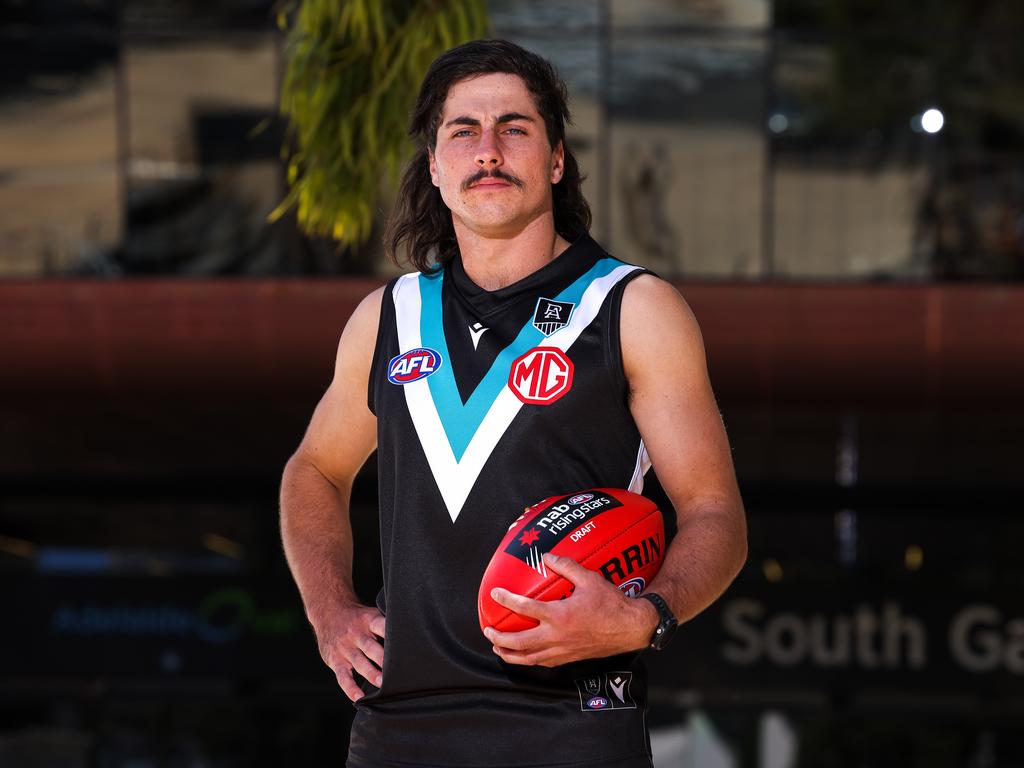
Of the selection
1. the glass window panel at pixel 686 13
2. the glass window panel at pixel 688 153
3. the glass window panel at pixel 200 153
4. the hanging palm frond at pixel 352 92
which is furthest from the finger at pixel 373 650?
the glass window panel at pixel 686 13

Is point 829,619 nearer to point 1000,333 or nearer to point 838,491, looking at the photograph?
point 838,491

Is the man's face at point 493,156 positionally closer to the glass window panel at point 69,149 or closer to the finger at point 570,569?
the finger at point 570,569

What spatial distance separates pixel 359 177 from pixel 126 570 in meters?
11.9

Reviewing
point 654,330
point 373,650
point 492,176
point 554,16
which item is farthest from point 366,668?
point 554,16

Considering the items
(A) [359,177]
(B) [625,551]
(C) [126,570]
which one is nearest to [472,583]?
(B) [625,551]

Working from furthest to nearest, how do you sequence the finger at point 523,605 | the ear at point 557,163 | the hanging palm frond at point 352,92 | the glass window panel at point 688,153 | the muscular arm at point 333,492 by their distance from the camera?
1. the glass window panel at point 688,153
2. the hanging palm frond at point 352,92
3. the ear at point 557,163
4. the muscular arm at point 333,492
5. the finger at point 523,605

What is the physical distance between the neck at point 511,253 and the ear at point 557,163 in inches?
5.8

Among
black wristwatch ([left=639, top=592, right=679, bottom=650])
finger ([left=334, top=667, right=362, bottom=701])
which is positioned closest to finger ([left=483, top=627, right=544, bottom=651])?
black wristwatch ([left=639, top=592, right=679, bottom=650])

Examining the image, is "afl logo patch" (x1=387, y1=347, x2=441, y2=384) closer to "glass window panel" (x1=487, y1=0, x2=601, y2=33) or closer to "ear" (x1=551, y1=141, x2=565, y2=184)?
"ear" (x1=551, y1=141, x2=565, y2=184)

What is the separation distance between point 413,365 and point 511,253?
32 centimetres

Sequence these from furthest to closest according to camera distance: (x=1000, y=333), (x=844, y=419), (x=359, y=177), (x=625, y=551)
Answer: (x=844, y=419) < (x=1000, y=333) < (x=359, y=177) < (x=625, y=551)

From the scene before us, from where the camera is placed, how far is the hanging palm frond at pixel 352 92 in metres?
4.92

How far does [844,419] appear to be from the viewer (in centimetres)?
1388

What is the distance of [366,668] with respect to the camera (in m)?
3.08
